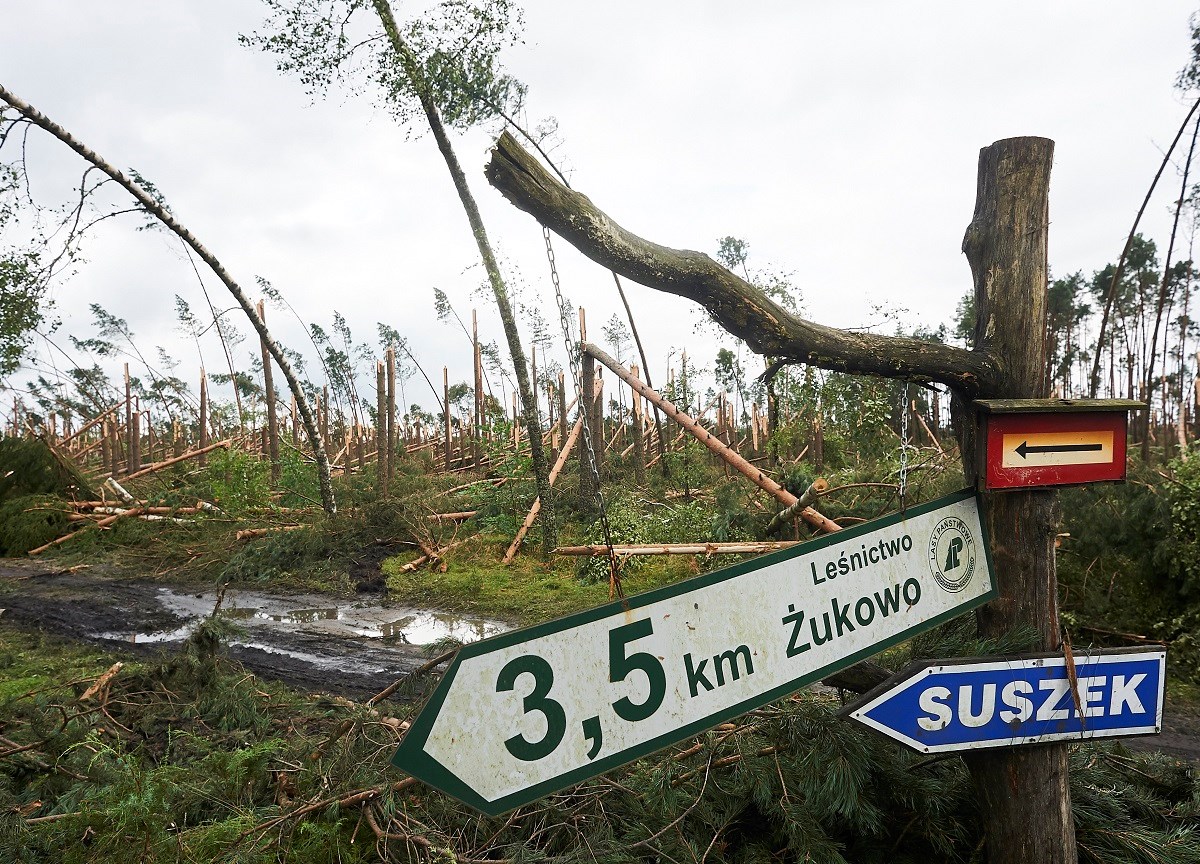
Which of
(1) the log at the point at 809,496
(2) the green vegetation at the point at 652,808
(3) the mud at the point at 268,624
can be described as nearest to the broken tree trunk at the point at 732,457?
(1) the log at the point at 809,496

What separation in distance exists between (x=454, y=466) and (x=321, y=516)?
7945 millimetres

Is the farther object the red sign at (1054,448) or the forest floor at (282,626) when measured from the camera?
the forest floor at (282,626)

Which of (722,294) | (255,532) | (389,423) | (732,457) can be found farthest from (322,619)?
(722,294)

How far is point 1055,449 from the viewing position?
2162 millimetres

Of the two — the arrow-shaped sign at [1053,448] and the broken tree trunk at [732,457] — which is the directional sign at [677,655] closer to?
the arrow-shaped sign at [1053,448]

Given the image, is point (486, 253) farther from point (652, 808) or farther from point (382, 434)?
point (652, 808)

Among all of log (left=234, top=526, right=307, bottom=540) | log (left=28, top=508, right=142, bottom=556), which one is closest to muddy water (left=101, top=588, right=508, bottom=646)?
log (left=234, top=526, right=307, bottom=540)

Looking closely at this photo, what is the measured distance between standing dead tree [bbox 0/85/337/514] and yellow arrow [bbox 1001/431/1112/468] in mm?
11871

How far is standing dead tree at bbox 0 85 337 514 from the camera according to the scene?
10181 millimetres

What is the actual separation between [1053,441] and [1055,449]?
1.1 inches

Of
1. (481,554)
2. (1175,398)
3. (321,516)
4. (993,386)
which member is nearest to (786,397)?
A: (481,554)

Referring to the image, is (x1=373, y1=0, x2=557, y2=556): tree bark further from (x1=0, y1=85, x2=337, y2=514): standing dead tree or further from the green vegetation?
the green vegetation

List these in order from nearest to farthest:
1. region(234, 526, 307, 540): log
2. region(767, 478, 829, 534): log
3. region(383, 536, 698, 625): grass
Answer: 1. region(767, 478, 829, 534): log
2. region(383, 536, 698, 625): grass
3. region(234, 526, 307, 540): log

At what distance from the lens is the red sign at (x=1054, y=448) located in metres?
2.12
